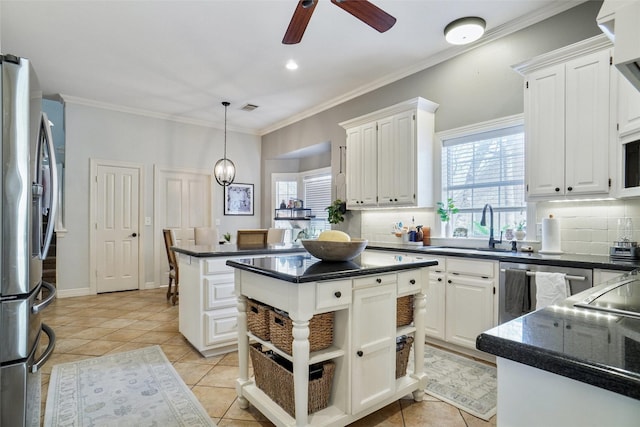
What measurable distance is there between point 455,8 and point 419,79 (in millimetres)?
1111

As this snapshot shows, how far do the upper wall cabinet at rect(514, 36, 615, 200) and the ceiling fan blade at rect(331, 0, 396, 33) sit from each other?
131cm

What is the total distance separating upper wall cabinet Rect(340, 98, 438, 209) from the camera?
3.85 m

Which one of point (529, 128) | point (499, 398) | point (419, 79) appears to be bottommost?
point (499, 398)

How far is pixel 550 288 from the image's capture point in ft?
8.05

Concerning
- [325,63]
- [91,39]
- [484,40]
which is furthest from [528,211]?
[91,39]

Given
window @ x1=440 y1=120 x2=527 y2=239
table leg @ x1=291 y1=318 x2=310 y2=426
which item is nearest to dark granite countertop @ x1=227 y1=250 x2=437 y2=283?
table leg @ x1=291 y1=318 x2=310 y2=426

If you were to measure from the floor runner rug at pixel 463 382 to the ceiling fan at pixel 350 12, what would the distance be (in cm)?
240

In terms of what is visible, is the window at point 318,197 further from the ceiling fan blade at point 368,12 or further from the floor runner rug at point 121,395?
the ceiling fan blade at point 368,12

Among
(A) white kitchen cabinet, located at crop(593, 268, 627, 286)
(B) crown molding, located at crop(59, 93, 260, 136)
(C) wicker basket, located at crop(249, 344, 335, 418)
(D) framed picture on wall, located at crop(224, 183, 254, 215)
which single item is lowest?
(C) wicker basket, located at crop(249, 344, 335, 418)

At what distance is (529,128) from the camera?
2932 mm

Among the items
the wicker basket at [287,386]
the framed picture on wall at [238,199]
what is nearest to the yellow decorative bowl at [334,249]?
the wicker basket at [287,386]

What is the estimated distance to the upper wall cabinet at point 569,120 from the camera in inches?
99.8

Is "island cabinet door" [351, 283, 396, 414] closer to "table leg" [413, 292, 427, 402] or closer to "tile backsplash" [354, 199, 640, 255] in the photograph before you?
"table leg" [413, 292, 427, 402]

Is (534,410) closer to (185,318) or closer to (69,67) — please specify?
(185,318)
